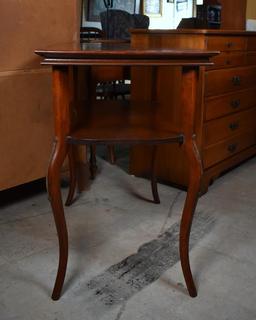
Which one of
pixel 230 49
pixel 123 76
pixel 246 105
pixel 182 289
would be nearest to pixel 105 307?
pixel 182 289

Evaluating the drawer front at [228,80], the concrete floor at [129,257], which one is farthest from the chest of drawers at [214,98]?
the concrete floor at [129,257]

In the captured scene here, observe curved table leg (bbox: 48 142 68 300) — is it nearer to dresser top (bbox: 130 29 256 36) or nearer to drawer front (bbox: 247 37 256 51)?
dresser top (bbox: 130 29 256 36)

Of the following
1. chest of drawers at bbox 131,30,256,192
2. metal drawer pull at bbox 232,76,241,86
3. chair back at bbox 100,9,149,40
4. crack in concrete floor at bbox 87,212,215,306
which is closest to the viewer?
crack in concrete floor at bbox 87,212,215,306

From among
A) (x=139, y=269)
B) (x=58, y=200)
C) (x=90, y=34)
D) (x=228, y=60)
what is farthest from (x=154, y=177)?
(x=90, y=34)

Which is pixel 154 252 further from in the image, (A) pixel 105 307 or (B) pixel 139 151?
(B) pixel 139 151

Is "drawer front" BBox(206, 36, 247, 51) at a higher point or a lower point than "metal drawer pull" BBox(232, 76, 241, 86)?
higher

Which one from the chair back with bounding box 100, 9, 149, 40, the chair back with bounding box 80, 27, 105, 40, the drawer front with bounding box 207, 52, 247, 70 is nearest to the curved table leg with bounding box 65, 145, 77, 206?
the drawer front with bounding box 207, 52, 247, 70

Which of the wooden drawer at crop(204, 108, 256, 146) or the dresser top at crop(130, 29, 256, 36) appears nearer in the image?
the dresser top at crop(130, 29, 256, 36)

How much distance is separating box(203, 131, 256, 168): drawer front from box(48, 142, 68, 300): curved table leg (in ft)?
3.57

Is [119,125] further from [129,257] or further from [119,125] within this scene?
[129,257]

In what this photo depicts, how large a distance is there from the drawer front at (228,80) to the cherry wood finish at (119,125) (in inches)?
29.5

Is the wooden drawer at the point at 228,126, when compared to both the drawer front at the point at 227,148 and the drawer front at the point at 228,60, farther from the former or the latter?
the drawer front at the point at 228,60

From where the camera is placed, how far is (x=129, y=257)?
152 centimetres

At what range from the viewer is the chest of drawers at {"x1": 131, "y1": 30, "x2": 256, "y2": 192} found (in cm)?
202
